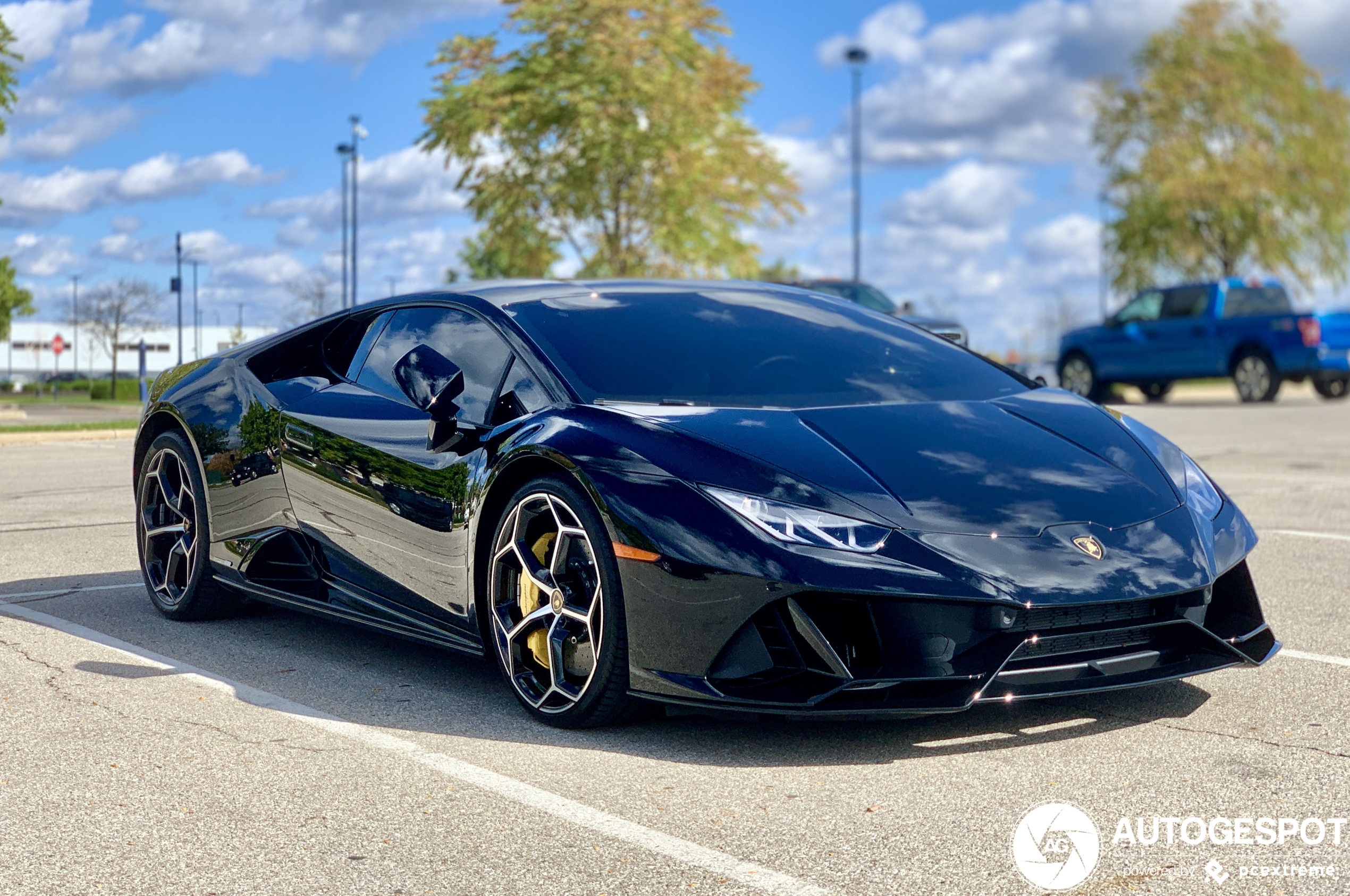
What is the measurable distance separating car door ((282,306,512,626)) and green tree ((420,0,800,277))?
97.8ft

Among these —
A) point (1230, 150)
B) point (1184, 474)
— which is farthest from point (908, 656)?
point (1230, 150)

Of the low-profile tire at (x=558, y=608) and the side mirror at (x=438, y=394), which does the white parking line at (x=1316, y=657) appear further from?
the side mirror at (x=438, y=394)

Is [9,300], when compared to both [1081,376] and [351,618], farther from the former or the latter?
[351,618]

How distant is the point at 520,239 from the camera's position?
123 ft

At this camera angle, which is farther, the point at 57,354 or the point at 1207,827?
the point at 57,354

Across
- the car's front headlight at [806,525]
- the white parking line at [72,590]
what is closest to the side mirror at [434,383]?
the car's front headlight at [806,525]

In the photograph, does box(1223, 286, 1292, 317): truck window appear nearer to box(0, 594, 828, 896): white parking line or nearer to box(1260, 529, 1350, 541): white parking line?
box(1260, 529, 1350, 541): white parking line

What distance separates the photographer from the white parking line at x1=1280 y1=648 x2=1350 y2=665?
4.85 meters

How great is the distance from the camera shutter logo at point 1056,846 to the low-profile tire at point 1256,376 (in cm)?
2297

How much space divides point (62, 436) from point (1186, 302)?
58.7 ft

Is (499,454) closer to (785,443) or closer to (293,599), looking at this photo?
(785,443)

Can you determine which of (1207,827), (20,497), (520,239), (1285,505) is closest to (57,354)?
(520,239)

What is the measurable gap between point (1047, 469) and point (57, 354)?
68.1 meters

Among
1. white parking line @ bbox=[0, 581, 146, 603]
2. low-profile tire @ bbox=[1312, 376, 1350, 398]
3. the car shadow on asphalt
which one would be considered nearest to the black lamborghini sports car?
the car shadow on asphalt
